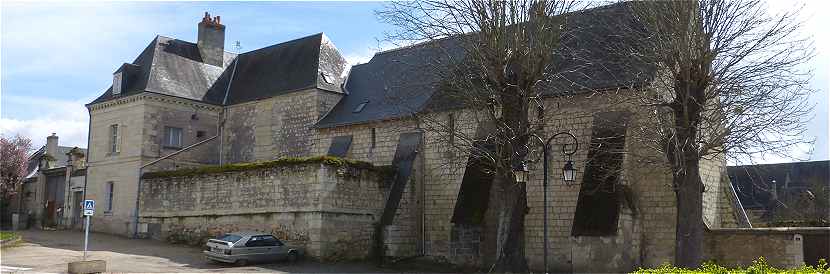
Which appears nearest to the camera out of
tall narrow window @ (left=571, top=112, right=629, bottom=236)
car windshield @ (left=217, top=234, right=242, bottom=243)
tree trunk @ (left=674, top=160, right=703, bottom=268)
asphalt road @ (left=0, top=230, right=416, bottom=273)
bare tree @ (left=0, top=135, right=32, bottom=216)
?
tree trunk @ (left=674, top=160, right=703, bottom=268)

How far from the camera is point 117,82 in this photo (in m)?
32.0

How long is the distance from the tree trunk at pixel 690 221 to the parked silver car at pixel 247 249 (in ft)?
36.4

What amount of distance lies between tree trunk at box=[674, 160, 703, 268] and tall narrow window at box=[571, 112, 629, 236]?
72.8 inches

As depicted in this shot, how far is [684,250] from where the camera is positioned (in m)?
17.0

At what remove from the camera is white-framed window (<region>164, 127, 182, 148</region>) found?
31.1m

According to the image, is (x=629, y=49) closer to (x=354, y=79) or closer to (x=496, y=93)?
(x=496, y=93)

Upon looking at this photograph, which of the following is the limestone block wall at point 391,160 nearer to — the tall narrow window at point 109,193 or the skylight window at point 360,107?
the skylight window at point 360,107

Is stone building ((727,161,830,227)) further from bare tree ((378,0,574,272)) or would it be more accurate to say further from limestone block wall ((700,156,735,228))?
bare tree ((378,0,574,272))

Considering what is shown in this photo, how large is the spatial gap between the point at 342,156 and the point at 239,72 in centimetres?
1006

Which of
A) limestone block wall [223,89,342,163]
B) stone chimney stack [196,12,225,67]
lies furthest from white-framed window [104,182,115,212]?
stone chimney stack [196,12,225,67]

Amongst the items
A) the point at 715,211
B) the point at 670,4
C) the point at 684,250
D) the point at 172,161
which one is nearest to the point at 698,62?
the point at 670,4

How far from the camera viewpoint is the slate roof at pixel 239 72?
3050cm

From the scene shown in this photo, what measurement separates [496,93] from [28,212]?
104ft

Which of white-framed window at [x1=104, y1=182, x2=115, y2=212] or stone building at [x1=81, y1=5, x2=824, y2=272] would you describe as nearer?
stone building at [x1=81, y1=5, x2=824, y2=272]
